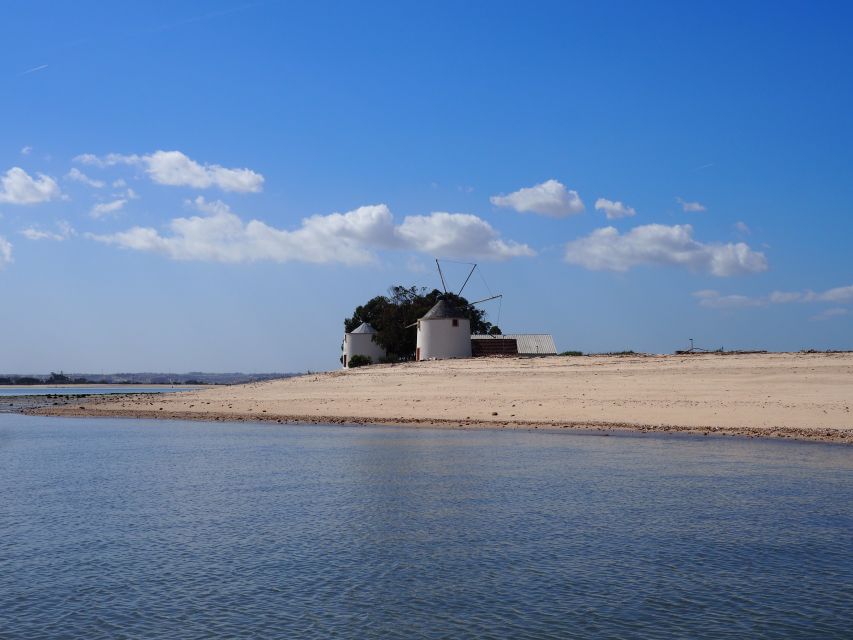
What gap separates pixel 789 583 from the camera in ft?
36.9

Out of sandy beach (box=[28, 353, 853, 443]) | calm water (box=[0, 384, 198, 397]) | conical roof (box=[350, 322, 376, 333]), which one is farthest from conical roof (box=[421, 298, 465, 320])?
calm water (box=[0, 384, 198, 397])

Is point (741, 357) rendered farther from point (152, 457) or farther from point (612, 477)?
point (152, 457)

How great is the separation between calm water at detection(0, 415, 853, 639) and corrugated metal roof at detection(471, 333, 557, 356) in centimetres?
5097

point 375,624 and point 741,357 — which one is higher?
point 741,357

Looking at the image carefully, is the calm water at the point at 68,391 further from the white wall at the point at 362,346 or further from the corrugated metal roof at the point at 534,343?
the corrugated metal roof at the point at 534,343

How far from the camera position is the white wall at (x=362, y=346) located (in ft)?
292

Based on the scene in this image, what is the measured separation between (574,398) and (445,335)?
33.9 m

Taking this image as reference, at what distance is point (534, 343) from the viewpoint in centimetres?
7750

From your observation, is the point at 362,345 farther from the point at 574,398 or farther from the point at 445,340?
the point at 574,398

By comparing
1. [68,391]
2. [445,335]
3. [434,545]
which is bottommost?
[434,545]

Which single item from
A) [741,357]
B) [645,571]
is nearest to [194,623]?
[645,571]

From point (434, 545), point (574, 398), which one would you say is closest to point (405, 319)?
point (574, 398)

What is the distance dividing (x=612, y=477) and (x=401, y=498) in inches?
209

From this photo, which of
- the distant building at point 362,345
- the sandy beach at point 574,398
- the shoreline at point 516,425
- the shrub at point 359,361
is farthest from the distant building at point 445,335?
the shoreline at point 516,425
